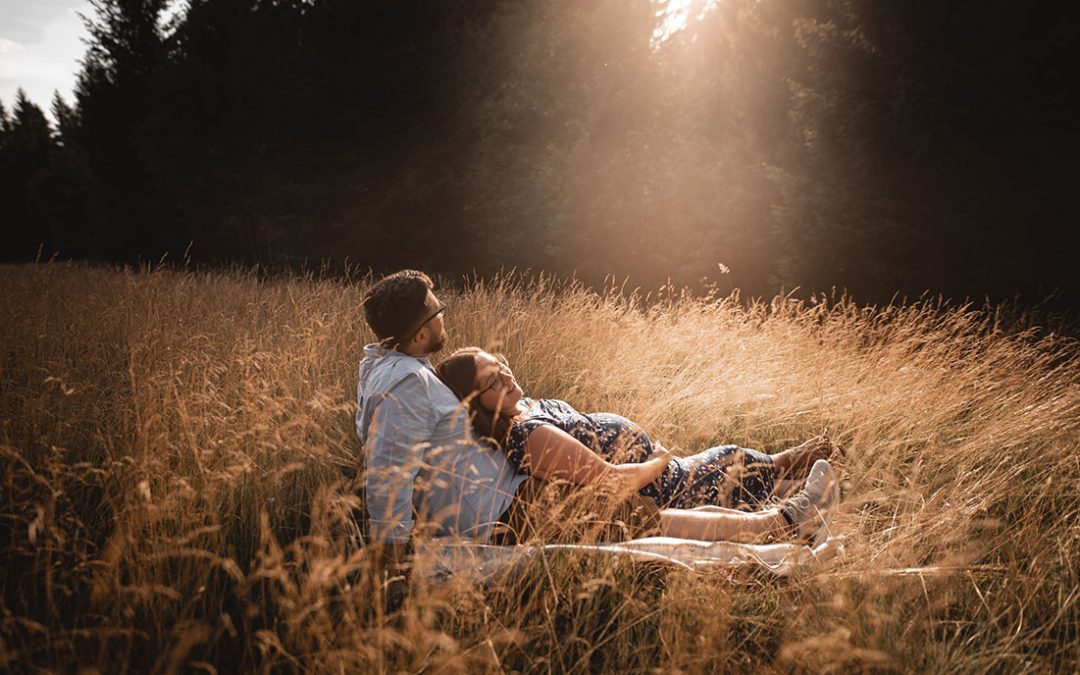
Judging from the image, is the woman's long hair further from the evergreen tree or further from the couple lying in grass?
the evergreen tree

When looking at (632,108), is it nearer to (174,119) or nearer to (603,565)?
(174,119)

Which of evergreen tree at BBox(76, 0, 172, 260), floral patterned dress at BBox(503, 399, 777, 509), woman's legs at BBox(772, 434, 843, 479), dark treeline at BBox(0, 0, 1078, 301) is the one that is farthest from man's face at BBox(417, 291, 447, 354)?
evergreen tree at BBox(76, 0, 172, 260)

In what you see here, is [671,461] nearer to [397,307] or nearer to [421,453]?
[421,453]

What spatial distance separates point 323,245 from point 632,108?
881cm

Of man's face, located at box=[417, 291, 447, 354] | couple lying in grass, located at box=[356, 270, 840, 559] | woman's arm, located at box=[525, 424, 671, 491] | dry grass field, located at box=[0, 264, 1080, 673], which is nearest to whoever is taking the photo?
dry grass field, located at box=[0, 264, 1080, 673]

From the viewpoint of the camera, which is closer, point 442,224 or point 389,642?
point 389,642

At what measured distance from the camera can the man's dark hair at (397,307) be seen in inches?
90.4

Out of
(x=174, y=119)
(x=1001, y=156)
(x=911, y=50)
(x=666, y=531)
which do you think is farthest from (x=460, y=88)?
(x=666, y=531)

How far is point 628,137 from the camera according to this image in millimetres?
11844

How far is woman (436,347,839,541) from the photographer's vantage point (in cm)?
227

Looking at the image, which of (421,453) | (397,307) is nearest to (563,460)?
(421,453)

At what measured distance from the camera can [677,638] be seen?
1642mm

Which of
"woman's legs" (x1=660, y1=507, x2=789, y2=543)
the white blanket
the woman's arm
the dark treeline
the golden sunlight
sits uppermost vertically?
the golden sunlight

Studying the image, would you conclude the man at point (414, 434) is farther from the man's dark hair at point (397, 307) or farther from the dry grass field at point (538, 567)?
the dry grass field at point (538, 567)
